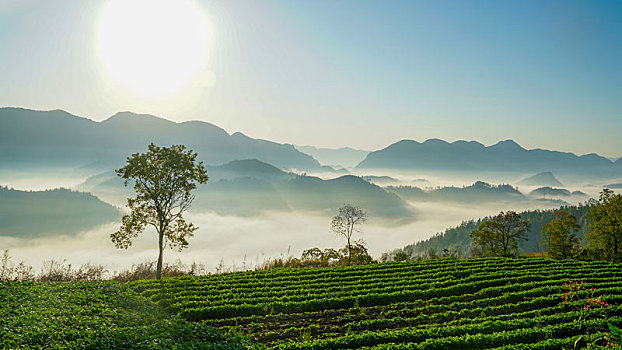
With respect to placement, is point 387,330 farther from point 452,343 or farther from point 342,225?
point 342,225

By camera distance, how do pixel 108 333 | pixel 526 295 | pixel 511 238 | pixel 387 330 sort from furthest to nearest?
pixel 511 238 < pixel 526 295 < pixel 387 330 < pixel 108 333

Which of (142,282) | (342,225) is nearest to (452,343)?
(142,282)

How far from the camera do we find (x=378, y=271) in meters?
36.0

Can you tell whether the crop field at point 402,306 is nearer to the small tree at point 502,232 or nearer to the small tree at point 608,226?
the small tree at point 608,226

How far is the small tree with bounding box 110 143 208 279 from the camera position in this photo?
32.4 metres

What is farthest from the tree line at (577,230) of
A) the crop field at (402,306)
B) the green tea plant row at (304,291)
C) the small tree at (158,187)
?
the small tree at (158,187)

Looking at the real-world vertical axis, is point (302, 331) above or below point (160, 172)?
below

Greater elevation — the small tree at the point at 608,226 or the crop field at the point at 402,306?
the small tree at the point at 608,226

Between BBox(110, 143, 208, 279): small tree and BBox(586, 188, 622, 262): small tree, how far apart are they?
60.1m

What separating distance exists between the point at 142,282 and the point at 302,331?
695 inches

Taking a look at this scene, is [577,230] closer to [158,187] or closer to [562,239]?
[562,239]

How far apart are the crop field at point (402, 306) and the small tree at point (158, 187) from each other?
5.74 meters

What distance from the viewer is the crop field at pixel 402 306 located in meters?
17.0

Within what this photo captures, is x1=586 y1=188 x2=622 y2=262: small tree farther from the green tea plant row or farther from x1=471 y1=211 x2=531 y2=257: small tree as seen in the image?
the green tea plant row
